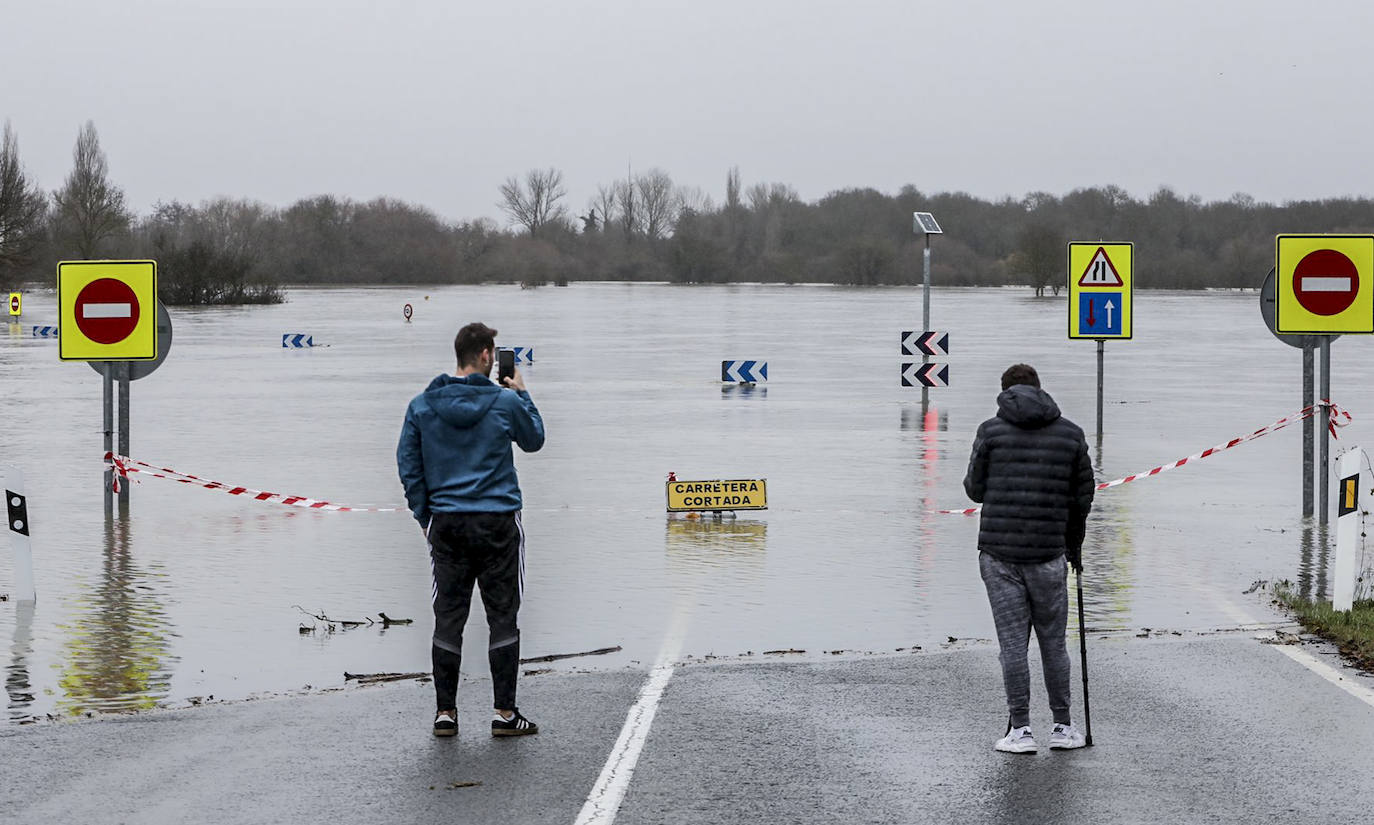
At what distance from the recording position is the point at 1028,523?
7152 mm

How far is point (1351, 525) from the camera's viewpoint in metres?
10.2

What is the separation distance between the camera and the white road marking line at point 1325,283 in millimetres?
14023

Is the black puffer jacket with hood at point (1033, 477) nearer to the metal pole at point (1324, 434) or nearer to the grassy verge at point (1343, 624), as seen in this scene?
the grassy verge at point (1343, 624)

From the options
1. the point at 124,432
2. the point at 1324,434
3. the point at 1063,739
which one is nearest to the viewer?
the point at 1063,739

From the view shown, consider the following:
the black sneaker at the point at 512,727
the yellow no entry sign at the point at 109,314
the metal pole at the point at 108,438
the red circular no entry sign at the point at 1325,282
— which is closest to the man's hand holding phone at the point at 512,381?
the black sneaker at the point at 512,727

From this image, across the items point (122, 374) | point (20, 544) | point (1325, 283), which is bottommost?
point (20, 544)

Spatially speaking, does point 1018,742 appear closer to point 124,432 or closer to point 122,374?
point 122,374

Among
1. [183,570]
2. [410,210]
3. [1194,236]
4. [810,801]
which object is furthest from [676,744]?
[410,210]

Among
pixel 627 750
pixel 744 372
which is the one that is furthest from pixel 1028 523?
pixel 744 372

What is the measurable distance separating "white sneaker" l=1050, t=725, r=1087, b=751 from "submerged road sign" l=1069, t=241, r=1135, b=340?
45.8 ft

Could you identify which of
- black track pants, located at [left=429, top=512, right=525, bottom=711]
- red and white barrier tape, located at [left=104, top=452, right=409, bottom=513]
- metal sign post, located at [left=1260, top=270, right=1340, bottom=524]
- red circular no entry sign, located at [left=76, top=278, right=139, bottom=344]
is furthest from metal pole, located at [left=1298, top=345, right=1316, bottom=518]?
red circular no entry sign, located at [left=76, top=278, right=139, bottom=344]

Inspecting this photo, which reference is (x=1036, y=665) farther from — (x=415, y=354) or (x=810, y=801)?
(x=415, y=354)

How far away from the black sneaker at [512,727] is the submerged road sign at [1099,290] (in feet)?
47.1

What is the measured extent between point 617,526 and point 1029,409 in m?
7.47
